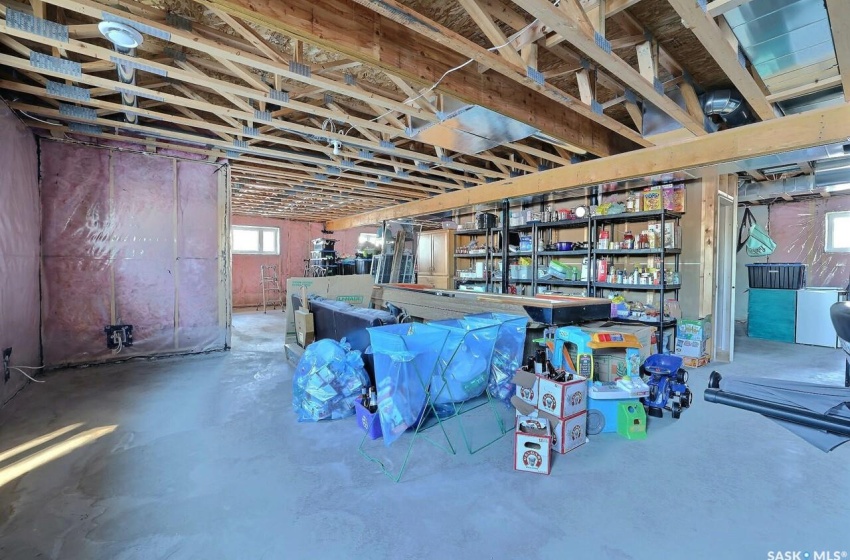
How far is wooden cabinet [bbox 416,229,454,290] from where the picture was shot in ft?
24.2

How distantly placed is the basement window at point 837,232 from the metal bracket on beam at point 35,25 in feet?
34.3

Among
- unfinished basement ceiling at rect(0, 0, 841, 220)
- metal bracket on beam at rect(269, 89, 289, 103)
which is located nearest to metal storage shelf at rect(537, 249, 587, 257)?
unfinished basement ceiling at rect(0, 0, 841, 220)

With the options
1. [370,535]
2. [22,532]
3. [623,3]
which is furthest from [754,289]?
[22,532]

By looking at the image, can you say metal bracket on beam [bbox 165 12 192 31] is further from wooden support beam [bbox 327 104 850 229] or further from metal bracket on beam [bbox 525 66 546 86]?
wooden support beam [bbox 327 104 850 229]

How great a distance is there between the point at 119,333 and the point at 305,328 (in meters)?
2.36

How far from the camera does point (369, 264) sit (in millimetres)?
8945

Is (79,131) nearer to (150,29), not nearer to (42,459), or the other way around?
(150,29)

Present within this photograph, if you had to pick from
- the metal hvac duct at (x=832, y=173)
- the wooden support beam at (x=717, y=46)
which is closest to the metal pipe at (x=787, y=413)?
the wooden support beam at (x=717, y=46)

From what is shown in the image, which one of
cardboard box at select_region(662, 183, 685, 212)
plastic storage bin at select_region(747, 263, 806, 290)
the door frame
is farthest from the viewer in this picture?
plastic storage bin at select_region(747, 263, 806, 290)

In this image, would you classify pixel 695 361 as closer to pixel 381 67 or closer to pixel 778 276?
pixel 778 276

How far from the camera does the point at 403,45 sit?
8.37ft

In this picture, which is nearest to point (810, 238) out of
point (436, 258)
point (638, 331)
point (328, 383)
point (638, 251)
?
point (638, 251)

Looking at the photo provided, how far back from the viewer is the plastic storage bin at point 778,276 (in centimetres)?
603

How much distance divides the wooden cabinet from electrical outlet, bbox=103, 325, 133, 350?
4838 mm
